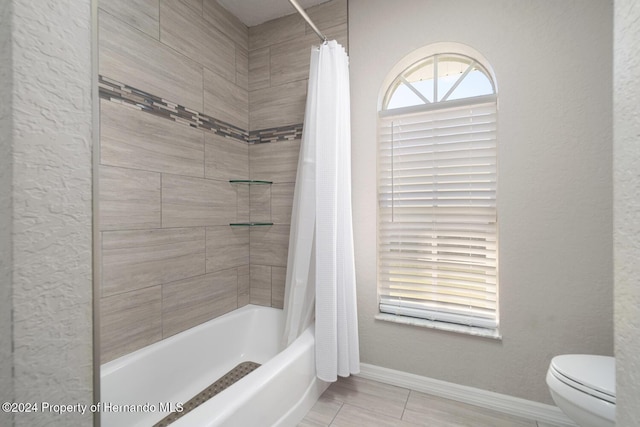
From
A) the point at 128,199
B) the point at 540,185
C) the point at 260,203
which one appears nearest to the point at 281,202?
the point at 260,203

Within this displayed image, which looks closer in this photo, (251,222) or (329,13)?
(329,13)

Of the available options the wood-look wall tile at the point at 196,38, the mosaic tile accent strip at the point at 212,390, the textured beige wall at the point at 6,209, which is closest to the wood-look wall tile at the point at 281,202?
the wood-look wall tile at the point at 196,38

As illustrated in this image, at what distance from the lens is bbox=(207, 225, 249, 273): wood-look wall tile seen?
1974 millimetres

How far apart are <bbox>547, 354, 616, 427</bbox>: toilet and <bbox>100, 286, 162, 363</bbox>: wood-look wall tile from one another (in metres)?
1.93

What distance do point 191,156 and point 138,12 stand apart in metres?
0.77

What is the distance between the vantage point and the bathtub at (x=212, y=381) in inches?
44.1

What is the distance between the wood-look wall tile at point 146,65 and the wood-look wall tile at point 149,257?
78 cm

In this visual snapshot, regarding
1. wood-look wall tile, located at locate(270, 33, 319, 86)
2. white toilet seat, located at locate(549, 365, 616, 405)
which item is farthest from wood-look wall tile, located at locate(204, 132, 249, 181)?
white toilet seat, located at locate(549, 365, 616, 405)

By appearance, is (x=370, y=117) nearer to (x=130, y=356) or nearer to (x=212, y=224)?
(x=212, y=224)

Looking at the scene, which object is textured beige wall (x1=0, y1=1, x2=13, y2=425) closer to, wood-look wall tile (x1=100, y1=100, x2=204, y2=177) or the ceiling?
wood-look wall tile (x1=100, y1=100, x2=204, y2=177)

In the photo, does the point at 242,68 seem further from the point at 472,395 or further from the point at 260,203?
the point at 472,395

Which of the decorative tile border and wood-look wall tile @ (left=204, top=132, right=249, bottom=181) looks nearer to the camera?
the decorative tile border

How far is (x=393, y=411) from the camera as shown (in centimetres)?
159

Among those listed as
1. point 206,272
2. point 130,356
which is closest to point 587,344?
point 206,272
